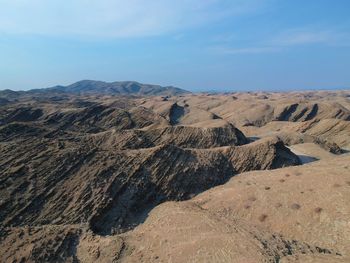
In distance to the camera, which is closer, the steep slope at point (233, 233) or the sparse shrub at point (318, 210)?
the steep slope at point (233, 233)

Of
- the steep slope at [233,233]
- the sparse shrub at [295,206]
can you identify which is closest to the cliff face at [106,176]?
the steep slope at [233,233]

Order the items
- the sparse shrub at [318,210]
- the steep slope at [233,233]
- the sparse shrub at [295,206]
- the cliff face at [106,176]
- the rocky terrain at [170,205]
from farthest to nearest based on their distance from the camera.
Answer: the cliff face at [106,176], the sparse shrub at [295,206], the sparse shrub at [318,210], the rocky terrain at [170,205], the steep slope at [233,233]

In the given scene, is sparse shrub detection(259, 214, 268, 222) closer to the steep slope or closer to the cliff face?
the steep slope

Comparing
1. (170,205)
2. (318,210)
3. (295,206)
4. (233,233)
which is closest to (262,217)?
(295,206)

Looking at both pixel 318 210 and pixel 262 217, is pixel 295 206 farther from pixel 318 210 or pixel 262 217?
pixel 262 217

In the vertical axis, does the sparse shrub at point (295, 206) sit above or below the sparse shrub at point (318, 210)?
below

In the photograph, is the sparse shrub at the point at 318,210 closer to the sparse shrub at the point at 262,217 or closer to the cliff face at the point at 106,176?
the sparse shrub at the point at 262,217

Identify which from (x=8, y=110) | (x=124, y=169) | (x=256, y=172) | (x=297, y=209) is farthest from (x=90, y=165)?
(x=8, y=110)

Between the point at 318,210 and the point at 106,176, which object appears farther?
the point at 106,176

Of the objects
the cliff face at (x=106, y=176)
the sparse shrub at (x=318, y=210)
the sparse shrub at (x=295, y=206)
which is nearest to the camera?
the sparse shrub at (x=318, y=210)

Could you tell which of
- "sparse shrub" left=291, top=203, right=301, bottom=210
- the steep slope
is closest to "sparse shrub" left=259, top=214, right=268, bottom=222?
the steep slope

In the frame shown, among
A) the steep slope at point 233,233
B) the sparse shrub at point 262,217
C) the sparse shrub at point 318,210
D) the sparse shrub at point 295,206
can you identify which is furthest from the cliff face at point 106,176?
the sparse shrub at point 318,210
